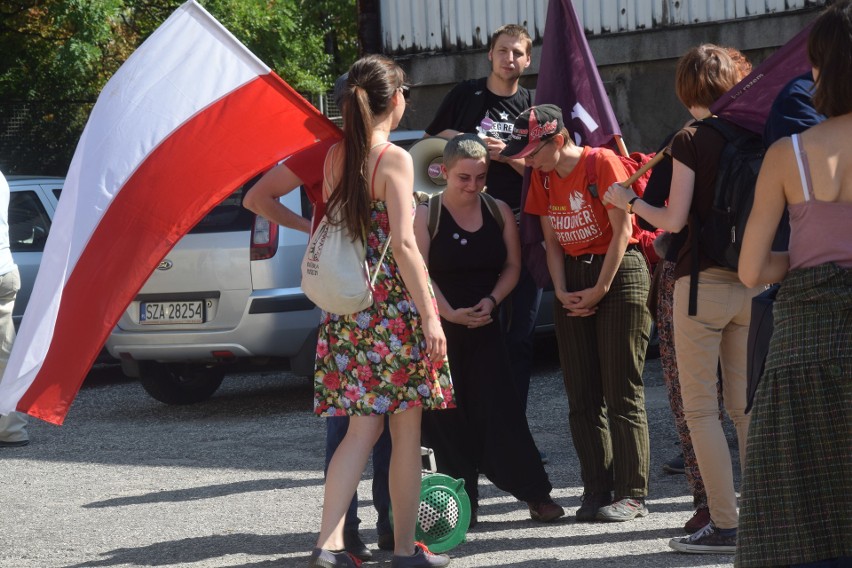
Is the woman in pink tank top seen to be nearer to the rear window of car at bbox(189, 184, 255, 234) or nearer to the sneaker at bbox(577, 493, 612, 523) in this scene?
the sneaker at bbox(577, 493, 612, 523)

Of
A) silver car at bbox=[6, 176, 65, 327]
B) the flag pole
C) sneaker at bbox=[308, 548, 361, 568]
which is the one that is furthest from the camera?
silver car at bbox=[6, 176, 65, 327]

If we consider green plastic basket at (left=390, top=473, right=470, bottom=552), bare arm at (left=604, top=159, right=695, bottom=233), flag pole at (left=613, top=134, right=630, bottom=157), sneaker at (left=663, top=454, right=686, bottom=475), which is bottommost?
sneaker at (left=663, top=454, right=686, bottom=475)

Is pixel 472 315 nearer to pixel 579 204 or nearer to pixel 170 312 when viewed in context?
pixel 579 204

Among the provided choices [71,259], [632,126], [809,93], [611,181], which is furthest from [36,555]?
[632,126]

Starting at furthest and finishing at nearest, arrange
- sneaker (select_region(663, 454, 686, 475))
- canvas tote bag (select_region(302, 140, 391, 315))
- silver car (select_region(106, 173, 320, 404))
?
silver car (select_region(106, 173, 320, 404)), sneaker (select_region(663, 454, 686, 475)), canvas tote bag (select_region(302, 140, 391, 315))

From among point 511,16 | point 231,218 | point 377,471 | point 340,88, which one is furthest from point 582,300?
point 511,16

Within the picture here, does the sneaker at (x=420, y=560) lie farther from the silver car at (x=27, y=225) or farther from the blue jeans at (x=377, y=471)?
the silver car at (x=27, y=225)

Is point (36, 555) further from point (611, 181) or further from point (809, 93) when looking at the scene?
point (809, 93)

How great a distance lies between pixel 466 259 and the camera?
588 cm

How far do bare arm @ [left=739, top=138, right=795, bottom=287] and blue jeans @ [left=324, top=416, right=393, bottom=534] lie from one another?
7.17 ft

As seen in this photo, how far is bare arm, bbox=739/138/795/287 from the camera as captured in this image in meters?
3.51

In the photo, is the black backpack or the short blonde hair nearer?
the black backpack

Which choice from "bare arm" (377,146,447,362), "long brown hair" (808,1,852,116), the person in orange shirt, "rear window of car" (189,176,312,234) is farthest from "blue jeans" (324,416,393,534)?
"rear window of car" (189,176,312,234)

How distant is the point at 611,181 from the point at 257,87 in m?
1.71
